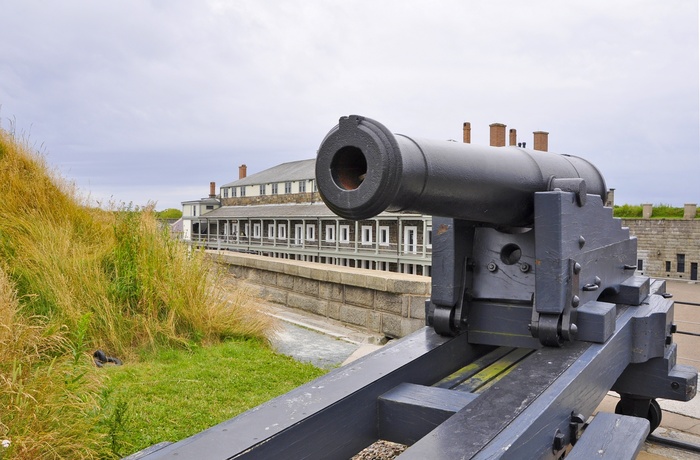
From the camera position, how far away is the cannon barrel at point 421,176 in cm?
168

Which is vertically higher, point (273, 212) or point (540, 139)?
point (540, 139)

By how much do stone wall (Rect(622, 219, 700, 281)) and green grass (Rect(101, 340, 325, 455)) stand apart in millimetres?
33245

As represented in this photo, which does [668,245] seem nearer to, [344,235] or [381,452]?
[344,235]

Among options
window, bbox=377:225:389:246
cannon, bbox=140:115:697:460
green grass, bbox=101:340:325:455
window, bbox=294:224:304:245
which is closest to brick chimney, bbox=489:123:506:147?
window, bbox=377:225:389:246

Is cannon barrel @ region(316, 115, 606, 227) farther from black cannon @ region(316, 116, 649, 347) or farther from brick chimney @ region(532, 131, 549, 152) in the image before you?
brick chimney @ region(532, 131, 549, 152)

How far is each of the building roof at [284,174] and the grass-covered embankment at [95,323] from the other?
34542 mm

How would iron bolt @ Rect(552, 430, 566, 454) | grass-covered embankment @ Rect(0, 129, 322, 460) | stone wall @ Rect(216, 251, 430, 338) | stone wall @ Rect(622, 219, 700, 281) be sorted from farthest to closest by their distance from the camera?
stone wall @ Rect(622, 219, 700, 281), stone wall @ Rect(216, 251, 430, 338), grass-covered embankment @ Rect(0, 129, 322, 460), iron bolt @ Rect(552, 430, 566, 454)

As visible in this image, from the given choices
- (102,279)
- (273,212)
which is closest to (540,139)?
(273,212)

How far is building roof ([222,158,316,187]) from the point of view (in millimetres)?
43844

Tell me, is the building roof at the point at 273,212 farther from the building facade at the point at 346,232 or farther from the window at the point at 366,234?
the window at the point at 366,234

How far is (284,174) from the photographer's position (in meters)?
47.4

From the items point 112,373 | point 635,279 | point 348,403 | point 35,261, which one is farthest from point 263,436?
point 35,261

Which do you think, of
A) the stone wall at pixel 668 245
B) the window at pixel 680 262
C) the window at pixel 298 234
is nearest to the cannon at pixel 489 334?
the stone wall at pixel 668 245

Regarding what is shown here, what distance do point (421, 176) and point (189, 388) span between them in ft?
11.3
